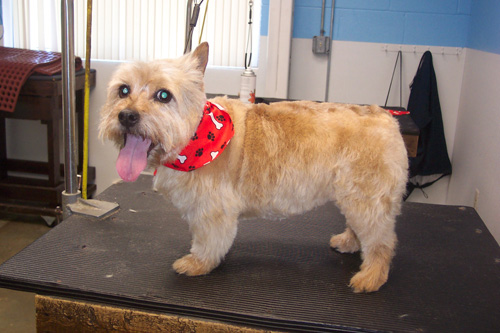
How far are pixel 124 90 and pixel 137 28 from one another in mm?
2163

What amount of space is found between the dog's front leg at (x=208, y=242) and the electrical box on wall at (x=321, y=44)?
1.90 metres

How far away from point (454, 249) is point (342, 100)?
1.66 m

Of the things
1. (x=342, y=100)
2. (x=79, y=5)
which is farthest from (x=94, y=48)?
(x=342, y=100)

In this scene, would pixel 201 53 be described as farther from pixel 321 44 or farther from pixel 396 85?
pixel 396 85

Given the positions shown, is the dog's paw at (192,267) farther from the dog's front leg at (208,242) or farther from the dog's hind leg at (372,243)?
the dog's hind leg at (372,243)

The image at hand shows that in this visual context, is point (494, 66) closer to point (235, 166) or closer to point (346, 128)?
point (346, 128)

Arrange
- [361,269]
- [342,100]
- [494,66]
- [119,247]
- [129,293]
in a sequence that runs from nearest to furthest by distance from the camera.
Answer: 1. [129,293]
2. [361,269]
3. [119,247]
4. [494,66]
5. [342,100]

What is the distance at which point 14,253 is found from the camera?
2.79 metres

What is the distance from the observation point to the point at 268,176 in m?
1.34

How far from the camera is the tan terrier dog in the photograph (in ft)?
4.09

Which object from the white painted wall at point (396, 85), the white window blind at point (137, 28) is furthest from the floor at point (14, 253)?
the white window blind at point (137, 28)

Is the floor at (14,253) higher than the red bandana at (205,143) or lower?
lower

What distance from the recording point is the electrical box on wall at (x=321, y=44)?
296 centimetres

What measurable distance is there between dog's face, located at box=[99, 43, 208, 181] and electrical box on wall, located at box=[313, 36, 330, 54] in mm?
1844
